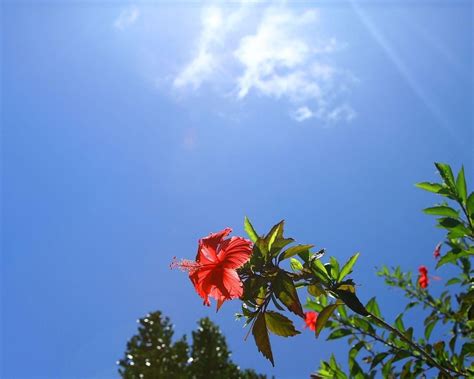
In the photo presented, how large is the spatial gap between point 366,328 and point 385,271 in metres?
2.06

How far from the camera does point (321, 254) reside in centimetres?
141

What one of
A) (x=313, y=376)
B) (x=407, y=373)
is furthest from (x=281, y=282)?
(x=313, y=376)

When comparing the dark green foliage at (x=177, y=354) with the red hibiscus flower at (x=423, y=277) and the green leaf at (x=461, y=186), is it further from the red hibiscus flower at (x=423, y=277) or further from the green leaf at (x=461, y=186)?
the green leaf at (x=461, y=186)

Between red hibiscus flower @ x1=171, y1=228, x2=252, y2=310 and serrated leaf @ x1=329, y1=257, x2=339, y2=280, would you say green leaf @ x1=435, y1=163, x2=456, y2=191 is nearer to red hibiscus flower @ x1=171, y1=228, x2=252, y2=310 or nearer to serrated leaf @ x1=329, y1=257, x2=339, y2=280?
serrated leaf @ x1=329, y1=257, x2=339, y2=280

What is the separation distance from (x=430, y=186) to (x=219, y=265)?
4.54 feet

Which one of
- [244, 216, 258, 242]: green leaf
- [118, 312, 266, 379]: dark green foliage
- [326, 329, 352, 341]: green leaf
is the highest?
[118, 312, 266, 379]: dark green foliage

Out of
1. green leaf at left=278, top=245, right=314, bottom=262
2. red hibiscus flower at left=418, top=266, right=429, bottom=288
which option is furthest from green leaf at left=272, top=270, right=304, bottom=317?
red hibiscus flower at left=418, top=266, right=429, bottom=288

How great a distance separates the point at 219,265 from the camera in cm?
148

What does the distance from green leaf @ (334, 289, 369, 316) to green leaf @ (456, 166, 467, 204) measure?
1.14 metres

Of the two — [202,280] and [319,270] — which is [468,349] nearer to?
[319,270]

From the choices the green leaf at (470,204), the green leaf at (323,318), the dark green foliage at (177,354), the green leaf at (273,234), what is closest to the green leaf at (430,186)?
the green leaf at (470,204)

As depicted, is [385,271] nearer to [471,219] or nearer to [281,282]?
[471,219]

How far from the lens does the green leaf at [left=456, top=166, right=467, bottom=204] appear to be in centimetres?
204

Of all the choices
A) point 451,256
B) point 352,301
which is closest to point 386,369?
point 451,256
